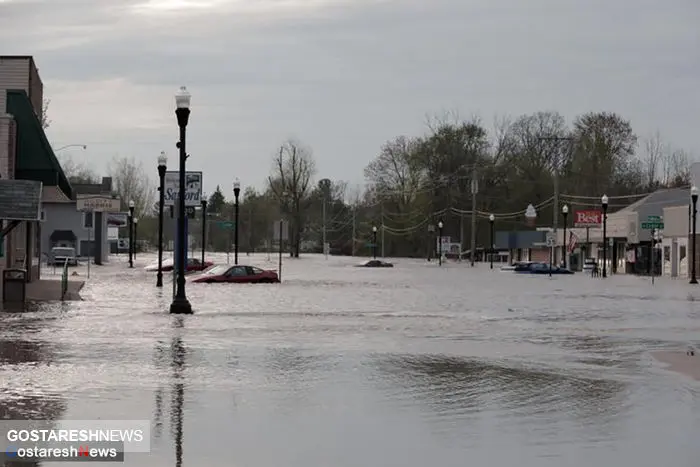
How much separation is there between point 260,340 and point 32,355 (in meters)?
4.70

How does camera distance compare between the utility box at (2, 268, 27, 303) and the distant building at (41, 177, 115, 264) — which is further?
the distant building at (41, 177, 115, 264)

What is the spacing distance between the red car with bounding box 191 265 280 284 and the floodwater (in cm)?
1937

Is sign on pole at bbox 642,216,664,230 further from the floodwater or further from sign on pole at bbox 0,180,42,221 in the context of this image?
sign on pole at bbox 0,180,42,221

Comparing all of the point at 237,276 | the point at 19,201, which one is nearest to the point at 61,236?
the point at 237,276

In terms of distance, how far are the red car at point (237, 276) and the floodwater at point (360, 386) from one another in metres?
19.4

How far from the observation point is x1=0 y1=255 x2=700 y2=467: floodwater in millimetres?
9992

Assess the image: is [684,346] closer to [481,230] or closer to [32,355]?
[32,355]

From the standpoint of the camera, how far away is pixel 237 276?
47.6 m

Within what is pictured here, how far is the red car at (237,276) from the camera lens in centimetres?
4697

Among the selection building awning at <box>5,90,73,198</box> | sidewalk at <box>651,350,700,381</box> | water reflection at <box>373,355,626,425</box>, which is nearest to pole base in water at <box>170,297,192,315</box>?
building awning at <box>5,90,73,198</box>

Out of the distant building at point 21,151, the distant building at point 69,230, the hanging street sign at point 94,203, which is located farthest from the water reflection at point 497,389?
the distant building at point 69,230

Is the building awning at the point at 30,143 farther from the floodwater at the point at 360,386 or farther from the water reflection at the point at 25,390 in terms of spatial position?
the water reflection at the point at 25,390

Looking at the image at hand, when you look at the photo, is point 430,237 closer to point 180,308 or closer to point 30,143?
point 30,143

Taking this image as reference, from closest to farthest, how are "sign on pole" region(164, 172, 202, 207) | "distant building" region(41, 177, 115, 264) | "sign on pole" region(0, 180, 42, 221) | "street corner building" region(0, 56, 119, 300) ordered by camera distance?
"sign on pole" region(0, 180, 42, 221)
"street corner building" region(0, 56, 119, 300)
"sign on pole" region(164, 172, 202, 207)
"distant building" region(41, 177, 115, 264)
